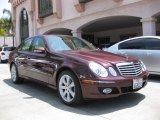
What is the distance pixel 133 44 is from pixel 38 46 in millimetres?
3774

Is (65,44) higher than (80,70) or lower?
higher

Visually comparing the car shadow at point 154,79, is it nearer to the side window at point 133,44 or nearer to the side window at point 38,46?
the side window at point 133,44

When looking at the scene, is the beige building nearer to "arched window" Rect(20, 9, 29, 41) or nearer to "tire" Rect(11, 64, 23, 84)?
"arched window" Rect(20, 9, 29, 41)

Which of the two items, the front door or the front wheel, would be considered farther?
the front wheel

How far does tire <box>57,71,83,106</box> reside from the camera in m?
5.70

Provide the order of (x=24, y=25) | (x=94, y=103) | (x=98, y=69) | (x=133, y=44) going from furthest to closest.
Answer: (x=24, y=25), (x=133, y=44), (x=94, y=103), (x=98, y=69)

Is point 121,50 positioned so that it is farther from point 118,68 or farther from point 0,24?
point 0,24

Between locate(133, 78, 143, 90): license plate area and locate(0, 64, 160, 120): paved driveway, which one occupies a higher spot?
locate(133, 78, 143, 90): license plate area

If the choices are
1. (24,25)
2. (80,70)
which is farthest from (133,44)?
(24,25)

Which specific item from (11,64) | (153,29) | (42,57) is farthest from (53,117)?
(153,29)

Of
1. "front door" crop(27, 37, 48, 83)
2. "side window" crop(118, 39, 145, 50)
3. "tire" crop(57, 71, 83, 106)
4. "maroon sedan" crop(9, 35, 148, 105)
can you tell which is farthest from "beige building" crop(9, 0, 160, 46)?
"tire" crop(57, 71, 83, 106)

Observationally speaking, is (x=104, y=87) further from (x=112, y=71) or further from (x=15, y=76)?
(x=15, y=76)

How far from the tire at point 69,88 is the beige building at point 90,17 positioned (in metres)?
8.51

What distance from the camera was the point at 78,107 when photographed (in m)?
5.86
